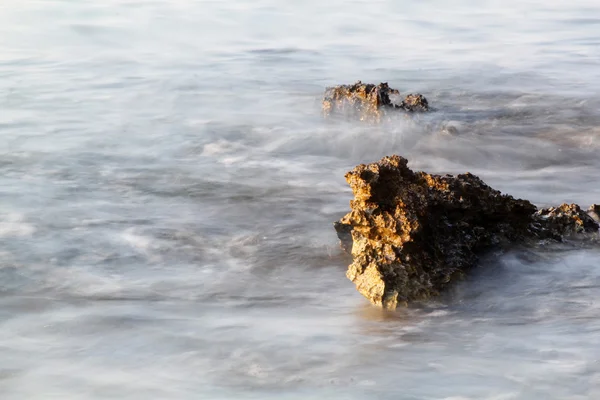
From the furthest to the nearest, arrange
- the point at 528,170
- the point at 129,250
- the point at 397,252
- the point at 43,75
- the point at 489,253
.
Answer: the point at 43,75
the point at 528,170
the point at 129,250
the point at 489,253
the point at 397,252

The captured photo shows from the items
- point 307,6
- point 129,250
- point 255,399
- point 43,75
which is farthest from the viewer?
point 307,6

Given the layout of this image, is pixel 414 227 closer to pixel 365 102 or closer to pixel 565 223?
pixel 565 223

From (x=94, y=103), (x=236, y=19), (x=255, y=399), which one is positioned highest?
(x=236, y=19)

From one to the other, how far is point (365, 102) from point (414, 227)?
→ 411 centimetres

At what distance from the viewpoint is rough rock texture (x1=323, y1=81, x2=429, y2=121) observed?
7617mm

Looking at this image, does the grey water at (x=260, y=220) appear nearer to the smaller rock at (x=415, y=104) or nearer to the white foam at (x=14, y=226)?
the white foam at (x=14, y=226)

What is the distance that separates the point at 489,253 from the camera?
165 inches

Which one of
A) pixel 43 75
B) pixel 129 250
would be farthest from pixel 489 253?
pixel 43 75

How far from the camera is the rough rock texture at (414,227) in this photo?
3.77 meters

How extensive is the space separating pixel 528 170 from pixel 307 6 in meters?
11.0

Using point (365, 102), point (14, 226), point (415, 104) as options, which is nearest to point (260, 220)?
point (14, 226)

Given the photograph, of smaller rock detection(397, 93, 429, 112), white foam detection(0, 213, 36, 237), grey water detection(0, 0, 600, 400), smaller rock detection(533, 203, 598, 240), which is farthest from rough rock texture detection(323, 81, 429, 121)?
white foam detection(0, 213, 36, 237)

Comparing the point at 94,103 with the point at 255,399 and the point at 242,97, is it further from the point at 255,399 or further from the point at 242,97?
the point at 255,399

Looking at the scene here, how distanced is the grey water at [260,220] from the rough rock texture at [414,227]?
0.11 metres
